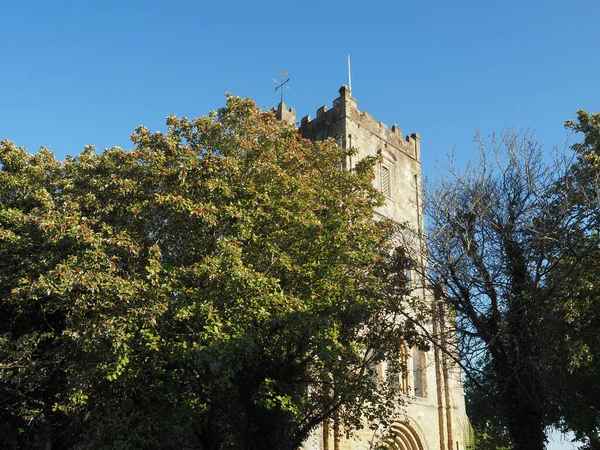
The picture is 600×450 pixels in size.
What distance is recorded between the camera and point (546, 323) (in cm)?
Result: 1556

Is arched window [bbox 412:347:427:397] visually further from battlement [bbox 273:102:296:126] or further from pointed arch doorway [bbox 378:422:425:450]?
battlement [bbox 273:102:296:126]

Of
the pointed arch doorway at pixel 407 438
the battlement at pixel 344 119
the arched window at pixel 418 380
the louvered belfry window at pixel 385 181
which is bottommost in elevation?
the pointed arch doorway at pixel 407 438

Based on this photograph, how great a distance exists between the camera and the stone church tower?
26.3m

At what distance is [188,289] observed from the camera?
14.5 metres

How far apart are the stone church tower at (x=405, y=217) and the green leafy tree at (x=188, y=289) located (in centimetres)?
772

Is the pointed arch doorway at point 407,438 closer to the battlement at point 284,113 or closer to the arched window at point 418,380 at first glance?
the arched window at point 418,380

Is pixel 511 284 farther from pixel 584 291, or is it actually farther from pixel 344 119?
pixel 344 119

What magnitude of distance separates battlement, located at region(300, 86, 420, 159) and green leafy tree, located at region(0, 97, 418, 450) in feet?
32.0

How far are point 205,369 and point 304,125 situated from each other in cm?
1774

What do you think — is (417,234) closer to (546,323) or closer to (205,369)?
(546,323)

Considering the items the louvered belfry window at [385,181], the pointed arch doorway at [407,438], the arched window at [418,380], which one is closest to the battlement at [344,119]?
the louvered belfry window at [385,181]

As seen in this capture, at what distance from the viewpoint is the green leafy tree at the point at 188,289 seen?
14.0 m

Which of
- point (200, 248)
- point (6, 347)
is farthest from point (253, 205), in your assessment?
point (6, 347)

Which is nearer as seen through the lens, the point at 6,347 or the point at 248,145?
the point at 6,347
